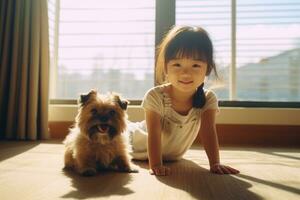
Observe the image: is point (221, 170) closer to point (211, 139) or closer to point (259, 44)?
point (211, 139)

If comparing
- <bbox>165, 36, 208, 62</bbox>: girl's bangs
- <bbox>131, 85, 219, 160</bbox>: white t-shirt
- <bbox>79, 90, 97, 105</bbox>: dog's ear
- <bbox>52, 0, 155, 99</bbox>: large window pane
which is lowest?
<bbox>131, 85, 219, 160</bbox>: white t-shirt

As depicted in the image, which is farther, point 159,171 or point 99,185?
point 159,171

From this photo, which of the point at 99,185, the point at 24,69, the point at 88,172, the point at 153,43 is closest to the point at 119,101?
the point at 88,172

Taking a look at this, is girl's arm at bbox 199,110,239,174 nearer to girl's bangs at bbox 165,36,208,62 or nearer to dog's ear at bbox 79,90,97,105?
girl's bangs at bbox 165,36,208,62

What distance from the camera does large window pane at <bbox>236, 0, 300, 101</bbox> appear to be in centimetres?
305

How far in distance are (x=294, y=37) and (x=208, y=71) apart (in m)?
1.73

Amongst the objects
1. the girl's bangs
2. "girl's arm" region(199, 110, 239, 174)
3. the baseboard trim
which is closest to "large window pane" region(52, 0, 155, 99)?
the baseboard trim

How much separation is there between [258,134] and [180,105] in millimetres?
1315

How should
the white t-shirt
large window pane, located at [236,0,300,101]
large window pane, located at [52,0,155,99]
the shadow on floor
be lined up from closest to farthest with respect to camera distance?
the white t-shirt < the shadow on floor < large window pane, located at [236,0,300,101] < large window pane, located at [52,0,155,99]

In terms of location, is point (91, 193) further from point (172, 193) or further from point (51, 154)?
point (51, 154)

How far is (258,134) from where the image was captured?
2.86 metres

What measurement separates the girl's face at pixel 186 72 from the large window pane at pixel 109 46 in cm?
153

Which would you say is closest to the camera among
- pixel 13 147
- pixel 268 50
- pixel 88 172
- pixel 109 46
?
pixel 88 172

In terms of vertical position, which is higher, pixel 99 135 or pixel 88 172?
pixel 99 135
